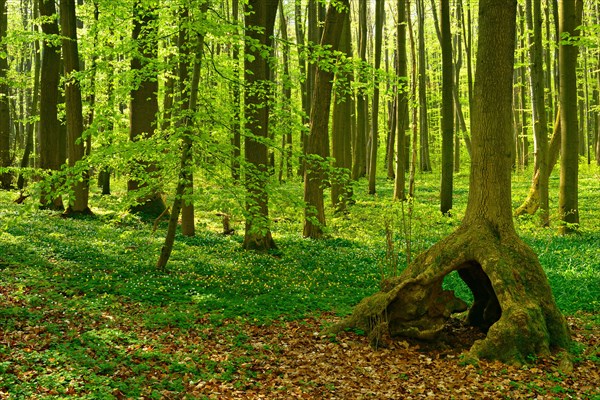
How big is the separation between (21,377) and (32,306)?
2655 millimetres

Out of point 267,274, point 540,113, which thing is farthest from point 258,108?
point 540,113

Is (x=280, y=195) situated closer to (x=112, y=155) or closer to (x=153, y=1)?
(x=112, y=155)

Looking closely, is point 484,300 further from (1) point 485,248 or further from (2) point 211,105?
(2) point 211,105

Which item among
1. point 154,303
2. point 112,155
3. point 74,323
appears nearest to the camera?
point 74,323

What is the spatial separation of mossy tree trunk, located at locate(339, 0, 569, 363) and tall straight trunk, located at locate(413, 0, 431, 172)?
63.9ft

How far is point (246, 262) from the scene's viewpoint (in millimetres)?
12117

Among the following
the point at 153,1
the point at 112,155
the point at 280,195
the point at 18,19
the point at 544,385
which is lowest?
the point at 544,385

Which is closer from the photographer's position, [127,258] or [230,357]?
[230,357]

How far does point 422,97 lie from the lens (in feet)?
98.9

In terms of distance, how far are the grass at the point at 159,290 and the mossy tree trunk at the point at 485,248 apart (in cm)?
100

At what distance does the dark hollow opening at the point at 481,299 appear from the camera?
323 inches

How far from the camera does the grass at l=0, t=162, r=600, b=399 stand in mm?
6270

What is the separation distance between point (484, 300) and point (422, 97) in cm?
2330

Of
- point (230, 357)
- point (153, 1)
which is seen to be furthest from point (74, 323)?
point (153, 1)
